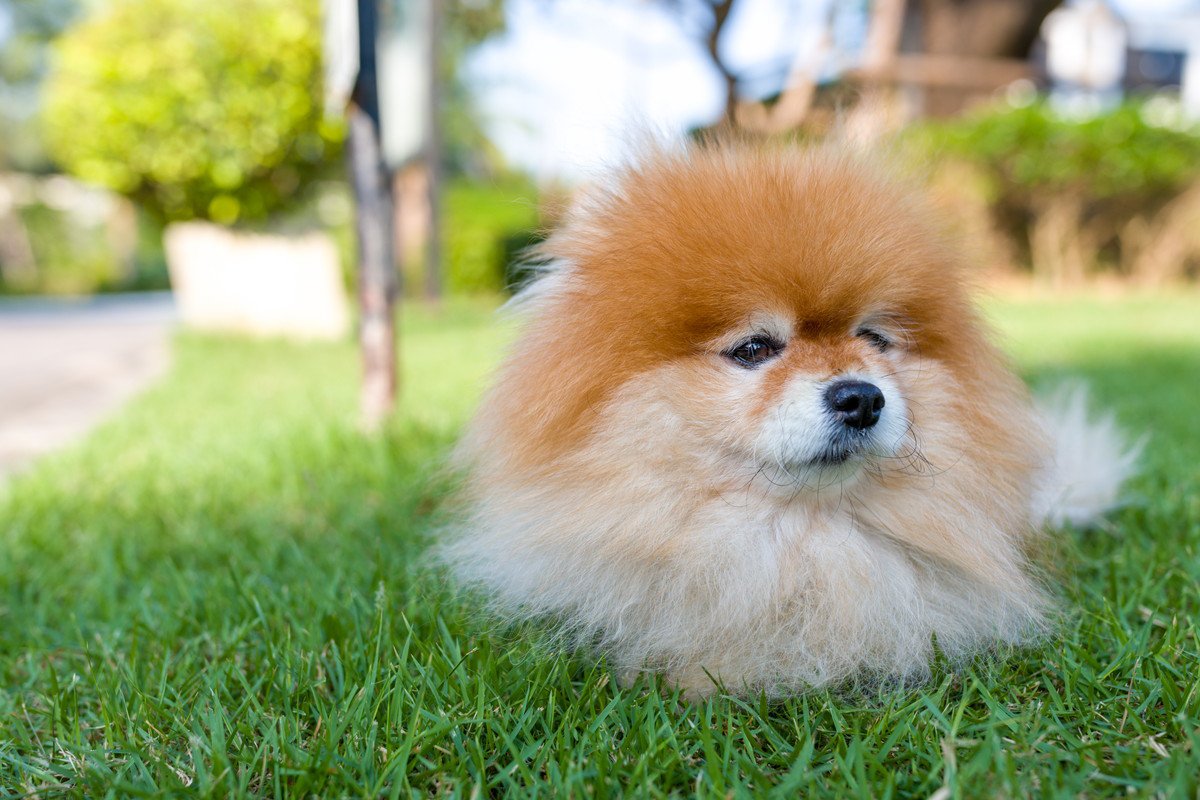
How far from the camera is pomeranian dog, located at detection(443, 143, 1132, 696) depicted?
160 centimetres

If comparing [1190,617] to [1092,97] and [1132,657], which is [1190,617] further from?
[1092,97]

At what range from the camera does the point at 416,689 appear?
163 centimetres

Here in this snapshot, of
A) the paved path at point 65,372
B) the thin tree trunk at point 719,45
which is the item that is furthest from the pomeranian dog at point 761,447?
the thin tree trunk at point 719,45

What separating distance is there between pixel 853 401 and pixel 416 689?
93 cm

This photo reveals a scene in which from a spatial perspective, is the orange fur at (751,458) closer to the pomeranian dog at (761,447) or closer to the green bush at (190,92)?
the pomeranian dog at (761,447)

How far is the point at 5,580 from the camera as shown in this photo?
2.41 metres

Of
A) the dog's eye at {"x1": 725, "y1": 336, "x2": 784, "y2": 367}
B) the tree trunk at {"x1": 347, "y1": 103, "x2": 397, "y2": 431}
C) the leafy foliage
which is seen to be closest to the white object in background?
the tree trunk at {"x1": 347, "y1": 103, "x2": 397, "y2": 431}

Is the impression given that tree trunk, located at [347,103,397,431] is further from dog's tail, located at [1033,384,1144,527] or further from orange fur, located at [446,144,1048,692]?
dog's tail, located at [1033,384,1144,527]

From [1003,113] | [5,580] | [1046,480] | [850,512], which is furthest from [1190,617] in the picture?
[1003,113]

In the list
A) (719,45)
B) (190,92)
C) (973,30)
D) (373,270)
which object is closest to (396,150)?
(373,270)

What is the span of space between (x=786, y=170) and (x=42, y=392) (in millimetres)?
6448

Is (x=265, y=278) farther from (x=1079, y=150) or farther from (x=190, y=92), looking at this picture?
(x=1079, y=150)

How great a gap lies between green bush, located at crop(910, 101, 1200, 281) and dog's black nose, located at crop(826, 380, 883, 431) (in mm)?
9035

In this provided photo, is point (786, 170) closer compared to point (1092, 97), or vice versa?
point (786, 170)
